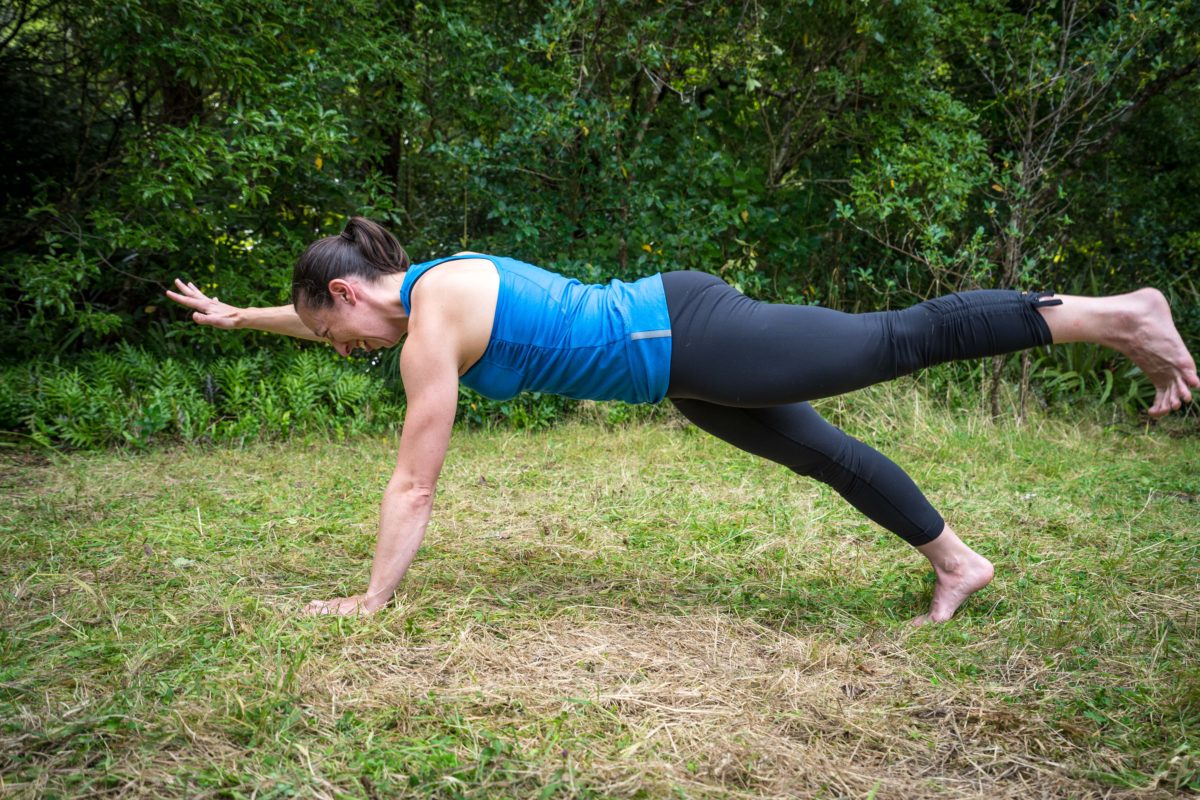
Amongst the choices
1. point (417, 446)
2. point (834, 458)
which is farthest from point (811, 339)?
point (417, 446)

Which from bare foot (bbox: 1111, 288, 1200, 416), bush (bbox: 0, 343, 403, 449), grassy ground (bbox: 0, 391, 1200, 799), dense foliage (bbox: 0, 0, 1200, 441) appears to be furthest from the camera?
dense foliage (bbox: 0, 0, 1200, 441)

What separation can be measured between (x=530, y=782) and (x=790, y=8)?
20.0 feet

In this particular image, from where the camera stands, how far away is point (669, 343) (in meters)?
2.48

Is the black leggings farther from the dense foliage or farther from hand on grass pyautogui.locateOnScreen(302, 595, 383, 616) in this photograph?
the dense foliage

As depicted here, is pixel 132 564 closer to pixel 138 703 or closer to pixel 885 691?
pixel 138 703

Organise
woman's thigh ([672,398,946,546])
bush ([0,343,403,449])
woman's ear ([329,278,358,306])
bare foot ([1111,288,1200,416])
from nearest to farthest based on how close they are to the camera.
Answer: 1. bare foot ([1111,288,1200,416])
2. woman's ear ([329,278,358,306])
3. woman's thigh ([672,398,946,546])
4. bush ([0,343,403,449])

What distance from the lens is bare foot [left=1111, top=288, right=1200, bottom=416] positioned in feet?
7.34

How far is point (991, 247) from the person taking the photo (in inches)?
253

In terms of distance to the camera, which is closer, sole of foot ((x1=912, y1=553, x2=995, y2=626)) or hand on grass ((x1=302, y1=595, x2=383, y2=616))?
hand on grass ((x1=302, y1=595, x2=383, y2=616))

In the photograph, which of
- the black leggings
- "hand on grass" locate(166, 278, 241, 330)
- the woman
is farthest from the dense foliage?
the black leggings

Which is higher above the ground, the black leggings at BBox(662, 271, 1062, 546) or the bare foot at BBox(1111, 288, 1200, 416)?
the bare foot at BBox(1111, 288, 1200, 416)

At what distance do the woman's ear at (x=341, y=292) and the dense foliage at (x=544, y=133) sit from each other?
346 cm

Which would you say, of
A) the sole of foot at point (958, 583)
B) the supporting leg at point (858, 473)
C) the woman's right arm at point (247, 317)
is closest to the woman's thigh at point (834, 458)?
the supporting leg at point (858, 473)

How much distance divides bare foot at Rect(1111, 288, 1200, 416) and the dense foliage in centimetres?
383
